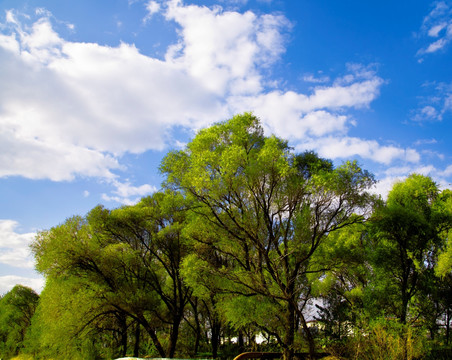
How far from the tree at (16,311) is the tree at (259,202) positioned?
41.9 m

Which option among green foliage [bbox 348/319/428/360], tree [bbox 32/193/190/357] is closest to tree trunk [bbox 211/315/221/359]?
tree [bbox 32/193/190/357]

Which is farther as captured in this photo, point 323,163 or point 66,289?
point 66,289

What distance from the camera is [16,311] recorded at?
48.7 m

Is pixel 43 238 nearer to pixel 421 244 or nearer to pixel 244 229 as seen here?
pixel 244 229

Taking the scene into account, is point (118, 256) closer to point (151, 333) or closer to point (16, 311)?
point (151, 333)

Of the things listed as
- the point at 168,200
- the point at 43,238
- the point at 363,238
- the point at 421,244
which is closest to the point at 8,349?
the point at 43,238

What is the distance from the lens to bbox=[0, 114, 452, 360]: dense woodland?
58.7 ft

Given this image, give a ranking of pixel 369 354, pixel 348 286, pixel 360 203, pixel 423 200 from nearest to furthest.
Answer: pixel 369 354 < pixel 360 203 < pixel 423 200 < pixel 348 286

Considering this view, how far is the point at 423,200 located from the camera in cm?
2352

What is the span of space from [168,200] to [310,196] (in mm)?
9363

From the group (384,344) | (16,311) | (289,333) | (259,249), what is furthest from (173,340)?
(16,311)

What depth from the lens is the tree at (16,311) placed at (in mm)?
47938

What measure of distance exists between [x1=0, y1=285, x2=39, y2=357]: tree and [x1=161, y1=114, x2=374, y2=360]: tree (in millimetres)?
41883

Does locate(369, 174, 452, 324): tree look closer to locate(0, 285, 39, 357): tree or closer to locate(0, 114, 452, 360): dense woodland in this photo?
locate(0, 114, 452, 360): dense woodland
